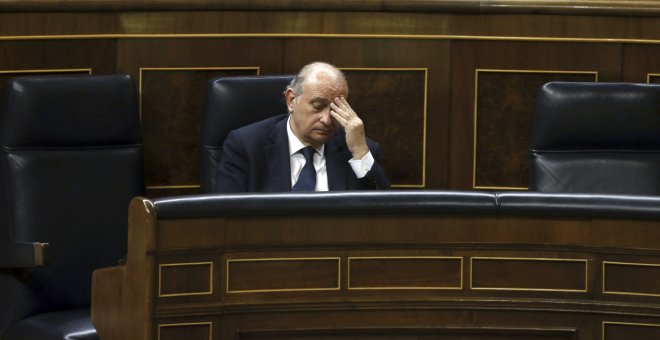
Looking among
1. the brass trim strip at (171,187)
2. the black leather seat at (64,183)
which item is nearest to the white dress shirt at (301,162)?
the black leather seat at (64,183)

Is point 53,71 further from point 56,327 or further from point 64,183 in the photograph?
point 56,327

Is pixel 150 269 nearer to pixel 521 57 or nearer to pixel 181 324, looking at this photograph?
pixel 181 324

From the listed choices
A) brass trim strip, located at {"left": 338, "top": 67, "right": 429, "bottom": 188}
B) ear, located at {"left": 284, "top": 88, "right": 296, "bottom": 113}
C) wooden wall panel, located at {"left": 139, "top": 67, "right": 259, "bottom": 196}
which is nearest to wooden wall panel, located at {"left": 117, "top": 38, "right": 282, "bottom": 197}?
wooden wall panel, located at {"left": 139, "top": 67, "right": 259, "bottom": 196}

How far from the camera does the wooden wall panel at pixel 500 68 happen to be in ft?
13.4

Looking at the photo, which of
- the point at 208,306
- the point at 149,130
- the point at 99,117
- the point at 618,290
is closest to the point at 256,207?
the point at 208,306

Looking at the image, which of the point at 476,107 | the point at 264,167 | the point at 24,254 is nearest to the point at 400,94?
the point at 476,107

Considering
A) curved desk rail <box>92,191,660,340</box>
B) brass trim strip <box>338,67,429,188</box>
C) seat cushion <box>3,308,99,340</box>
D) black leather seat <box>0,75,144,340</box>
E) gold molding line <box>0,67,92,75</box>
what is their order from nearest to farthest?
1. curved desk rail <box>92,191,660,340</box>
2. seat cushion <box>3,308,99,340</box>
3. black leather seat <box>0,75,144,340</box>
4. gold molding line <box>0,67,92,75</box>
5. brass trim strip <box>338,67,429,188</box>

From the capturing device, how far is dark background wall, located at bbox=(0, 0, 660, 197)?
12.8 ft

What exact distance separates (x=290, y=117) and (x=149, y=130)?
1.86 ft

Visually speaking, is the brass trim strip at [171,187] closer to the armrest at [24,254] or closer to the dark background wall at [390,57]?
the dark background wall at [390,57]

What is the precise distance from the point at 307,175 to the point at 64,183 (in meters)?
0.65

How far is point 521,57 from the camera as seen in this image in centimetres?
408

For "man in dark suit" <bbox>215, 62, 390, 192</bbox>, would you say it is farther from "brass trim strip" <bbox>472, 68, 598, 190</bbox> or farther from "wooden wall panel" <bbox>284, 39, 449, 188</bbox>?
"brass trim strip" <bbox>472, 68, 598, 190</bbox>

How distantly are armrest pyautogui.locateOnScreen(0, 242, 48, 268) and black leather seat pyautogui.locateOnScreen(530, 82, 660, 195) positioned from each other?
1.39 m
